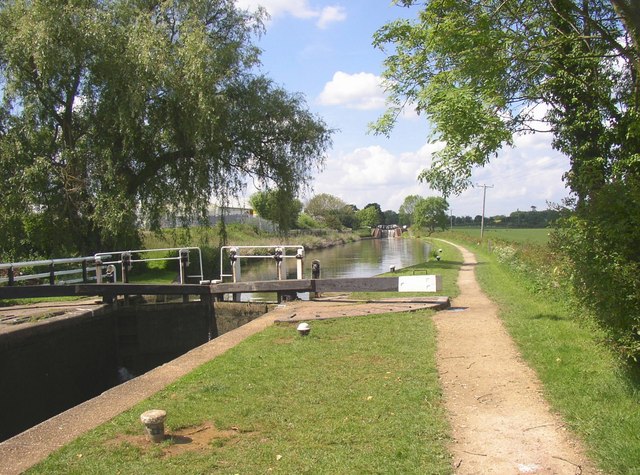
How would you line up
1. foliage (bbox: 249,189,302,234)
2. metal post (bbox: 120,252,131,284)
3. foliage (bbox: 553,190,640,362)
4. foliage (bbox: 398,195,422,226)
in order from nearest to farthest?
foliage (bbox: 553,190,640,362), metal post (bbox: 120,252,131,284), foliage (bbox: 249,189,302,234), foliage (bbox: 398,195,422,226)

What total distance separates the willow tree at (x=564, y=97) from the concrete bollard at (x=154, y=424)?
13.8 ft

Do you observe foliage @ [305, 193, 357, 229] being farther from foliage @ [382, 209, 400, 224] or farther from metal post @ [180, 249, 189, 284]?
metal post @ [180, 249, 189, 284]

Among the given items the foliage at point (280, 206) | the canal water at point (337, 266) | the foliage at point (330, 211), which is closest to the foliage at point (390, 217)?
the foliage at point (330, 211)

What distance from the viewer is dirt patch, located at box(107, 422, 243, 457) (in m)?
4.97

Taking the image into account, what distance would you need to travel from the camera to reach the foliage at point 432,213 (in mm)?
109625

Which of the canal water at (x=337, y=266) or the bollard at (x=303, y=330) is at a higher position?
the bollard at (x=303, y=330)

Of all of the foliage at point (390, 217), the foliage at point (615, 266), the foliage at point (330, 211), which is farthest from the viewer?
the foliage at point (390, 217)

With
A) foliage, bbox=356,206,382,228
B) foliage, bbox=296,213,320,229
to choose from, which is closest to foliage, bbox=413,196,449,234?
foliage, bbox=296,213,320,229

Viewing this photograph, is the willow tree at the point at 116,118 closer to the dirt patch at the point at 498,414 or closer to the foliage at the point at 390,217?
the dirt patch at the point at 498,414

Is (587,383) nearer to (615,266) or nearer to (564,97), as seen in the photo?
(615,266)

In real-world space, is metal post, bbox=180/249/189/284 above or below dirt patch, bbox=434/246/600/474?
above

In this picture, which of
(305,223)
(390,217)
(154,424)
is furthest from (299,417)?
(390,217)

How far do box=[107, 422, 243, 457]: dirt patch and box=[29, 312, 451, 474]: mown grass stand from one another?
0.09ft

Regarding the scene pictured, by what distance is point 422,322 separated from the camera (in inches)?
414
